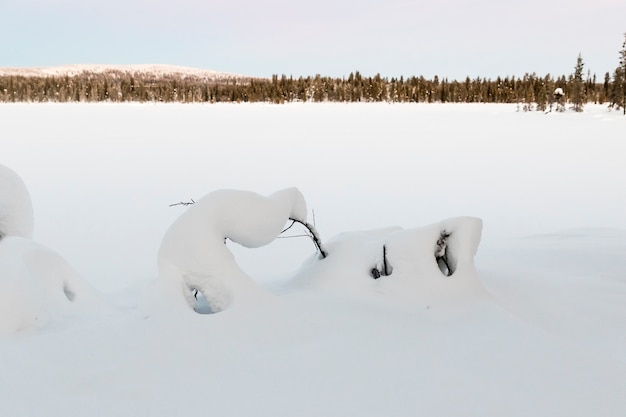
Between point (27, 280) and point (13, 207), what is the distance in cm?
169

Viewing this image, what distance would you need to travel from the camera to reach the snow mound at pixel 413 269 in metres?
4.95

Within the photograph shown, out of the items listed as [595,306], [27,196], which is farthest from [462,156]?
[27,196]

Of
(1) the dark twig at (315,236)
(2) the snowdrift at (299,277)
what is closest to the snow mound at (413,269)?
(2) the snowdrift at (299,277)

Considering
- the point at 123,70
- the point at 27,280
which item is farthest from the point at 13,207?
the point at 123,70

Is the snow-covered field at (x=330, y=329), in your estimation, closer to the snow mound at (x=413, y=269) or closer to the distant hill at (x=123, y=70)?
the snow mound at (x=413, y=269)

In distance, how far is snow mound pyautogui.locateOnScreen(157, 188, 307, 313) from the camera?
182 inches

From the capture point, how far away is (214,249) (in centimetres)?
471

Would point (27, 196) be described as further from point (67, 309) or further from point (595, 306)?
point (595, 306)

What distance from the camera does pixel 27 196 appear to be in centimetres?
619

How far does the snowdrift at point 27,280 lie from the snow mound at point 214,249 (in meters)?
1.02

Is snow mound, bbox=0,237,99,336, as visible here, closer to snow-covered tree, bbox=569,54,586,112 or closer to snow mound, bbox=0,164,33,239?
snow mound, bbox=0,164,33,239

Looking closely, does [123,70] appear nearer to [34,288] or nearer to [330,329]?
[34,288]

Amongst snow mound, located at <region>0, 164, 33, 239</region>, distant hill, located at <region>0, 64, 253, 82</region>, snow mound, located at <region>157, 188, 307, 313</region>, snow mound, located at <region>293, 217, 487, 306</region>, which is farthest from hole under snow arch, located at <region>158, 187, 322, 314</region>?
distant hill, located at <region>0, 64, 253, 82</region>

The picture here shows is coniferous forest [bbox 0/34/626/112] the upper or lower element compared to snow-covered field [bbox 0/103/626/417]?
upper
